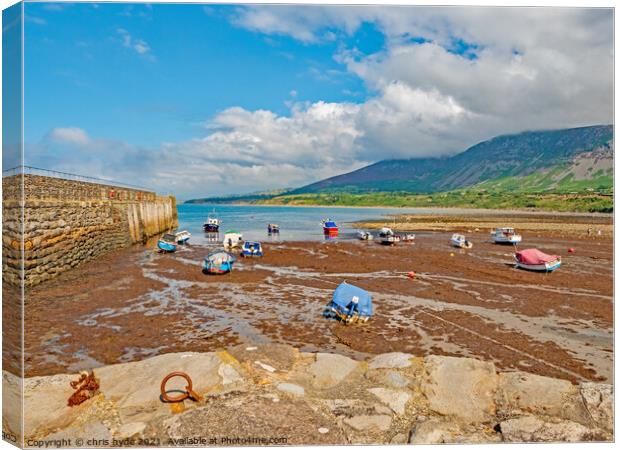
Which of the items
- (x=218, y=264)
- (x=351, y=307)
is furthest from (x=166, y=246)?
(x=351, y=307)

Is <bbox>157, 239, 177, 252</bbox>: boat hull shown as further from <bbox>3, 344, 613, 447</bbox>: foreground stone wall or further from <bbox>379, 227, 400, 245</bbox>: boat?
<bbox>3, 344, 613, 447</bbox>: foreground stone wall

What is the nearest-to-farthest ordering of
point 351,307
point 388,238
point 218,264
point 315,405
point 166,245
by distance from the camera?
point 315,405 < point 351,307 < point 218,264 < point 166,245 < point 388,238

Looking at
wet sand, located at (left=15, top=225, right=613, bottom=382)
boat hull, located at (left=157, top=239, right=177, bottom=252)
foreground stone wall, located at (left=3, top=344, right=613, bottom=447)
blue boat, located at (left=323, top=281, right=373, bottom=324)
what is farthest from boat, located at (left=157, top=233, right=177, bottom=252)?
foreground stone wall, located at (left=3, top=344, right=613, bottom=447)

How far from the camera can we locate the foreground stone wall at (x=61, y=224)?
8.14 meters

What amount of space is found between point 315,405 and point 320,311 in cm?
1403

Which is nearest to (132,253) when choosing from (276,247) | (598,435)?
(276,247)

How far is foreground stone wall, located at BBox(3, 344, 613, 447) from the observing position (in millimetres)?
7984

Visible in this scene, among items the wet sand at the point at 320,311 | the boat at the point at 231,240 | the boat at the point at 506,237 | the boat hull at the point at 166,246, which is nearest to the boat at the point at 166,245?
the boat hull at the point at 166,246

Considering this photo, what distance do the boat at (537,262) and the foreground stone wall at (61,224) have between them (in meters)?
35.9

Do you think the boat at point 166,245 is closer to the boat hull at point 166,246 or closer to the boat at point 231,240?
the boat hull at point 166,246

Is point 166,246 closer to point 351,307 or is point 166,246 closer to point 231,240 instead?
point 231,240

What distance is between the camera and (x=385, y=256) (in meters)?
46.5

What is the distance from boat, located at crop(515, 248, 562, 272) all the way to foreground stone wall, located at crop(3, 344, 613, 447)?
26.8m

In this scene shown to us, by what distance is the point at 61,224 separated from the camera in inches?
1128
